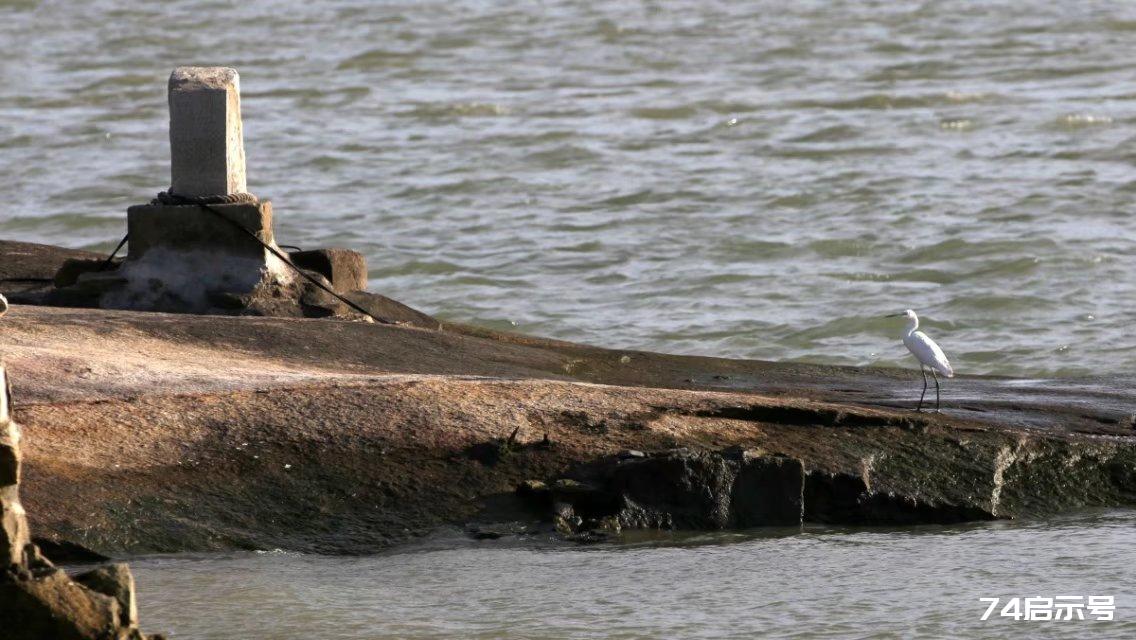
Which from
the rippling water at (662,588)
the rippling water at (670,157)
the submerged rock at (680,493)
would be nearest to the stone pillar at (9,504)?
the rippling water at (662,588)

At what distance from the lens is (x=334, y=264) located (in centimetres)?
1155

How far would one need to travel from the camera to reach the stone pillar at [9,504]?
5.67 metres

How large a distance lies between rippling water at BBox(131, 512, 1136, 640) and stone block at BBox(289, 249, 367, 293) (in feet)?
12.8

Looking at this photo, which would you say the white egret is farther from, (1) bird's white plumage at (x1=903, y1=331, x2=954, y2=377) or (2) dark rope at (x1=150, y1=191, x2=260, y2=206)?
(2) dark rope at (x1=150, y1=191, x2=260, y2=206)

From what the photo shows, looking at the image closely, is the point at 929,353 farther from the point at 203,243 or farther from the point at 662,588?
the point at 203,243

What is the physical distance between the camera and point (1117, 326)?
16.7 m

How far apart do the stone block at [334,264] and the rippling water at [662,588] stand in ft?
12.8

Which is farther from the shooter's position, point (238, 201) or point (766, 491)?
point (238, 201)

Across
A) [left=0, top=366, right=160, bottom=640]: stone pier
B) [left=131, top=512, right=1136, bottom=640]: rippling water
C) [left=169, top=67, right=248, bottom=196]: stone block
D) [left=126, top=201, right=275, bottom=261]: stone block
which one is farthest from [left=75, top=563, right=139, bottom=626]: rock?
[left=169, top=67, right=248, bottom=196]: stone block

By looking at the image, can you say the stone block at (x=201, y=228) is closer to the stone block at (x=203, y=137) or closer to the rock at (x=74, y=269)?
the stone block at (x=203, y=137)

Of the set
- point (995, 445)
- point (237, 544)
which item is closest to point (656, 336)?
point (995, 445)

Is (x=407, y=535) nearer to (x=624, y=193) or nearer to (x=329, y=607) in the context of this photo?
(x=329, y=607)

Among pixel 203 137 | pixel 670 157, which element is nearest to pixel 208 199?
pixel 203 137

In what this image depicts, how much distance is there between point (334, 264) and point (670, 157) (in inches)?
510
